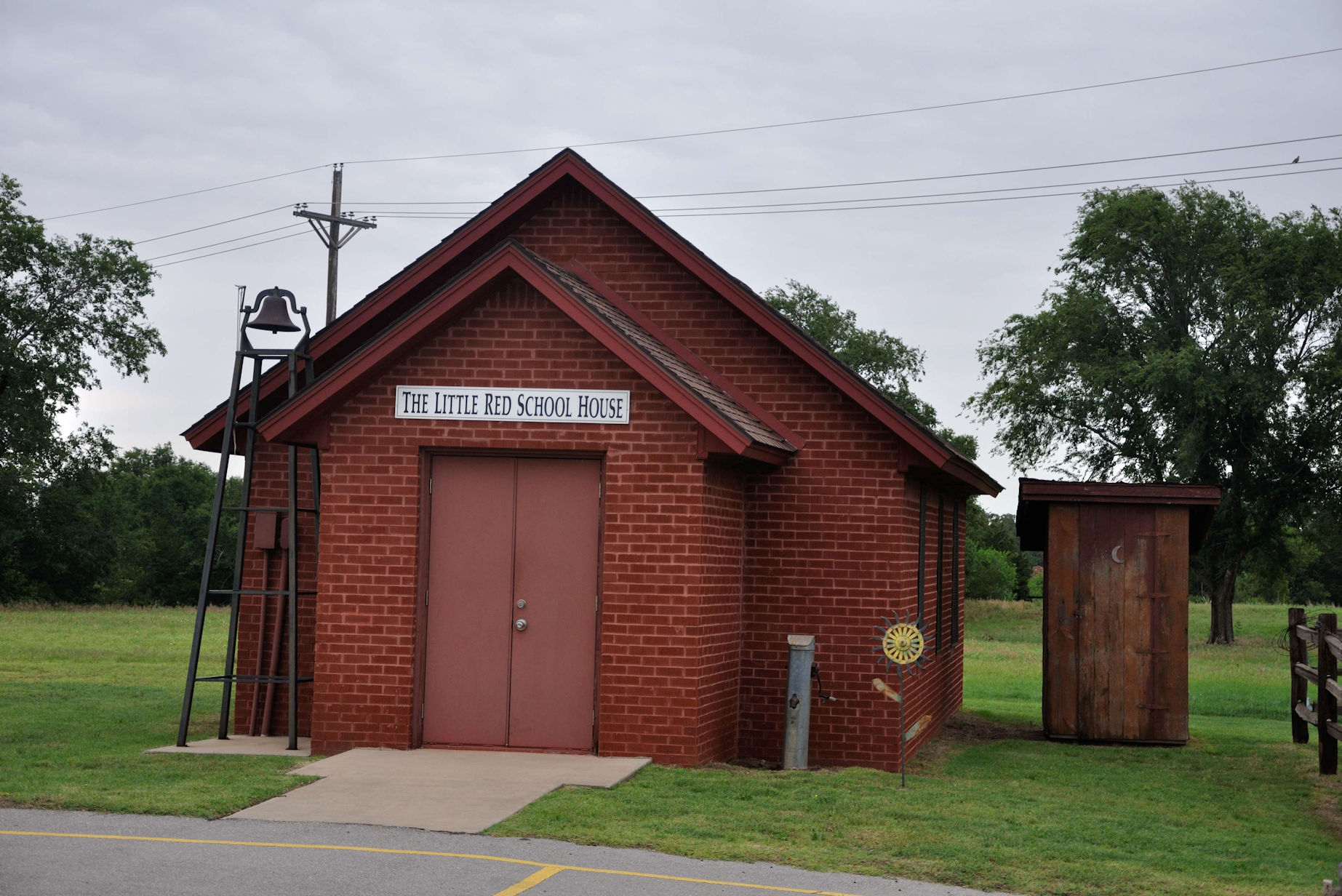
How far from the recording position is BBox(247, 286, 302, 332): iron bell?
508 inches

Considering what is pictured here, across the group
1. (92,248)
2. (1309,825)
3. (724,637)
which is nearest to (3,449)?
(92,248)

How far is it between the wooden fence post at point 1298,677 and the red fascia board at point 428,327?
786cm

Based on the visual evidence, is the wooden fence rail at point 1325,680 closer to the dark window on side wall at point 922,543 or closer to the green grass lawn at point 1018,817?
the green grass lawn at point 1018,817

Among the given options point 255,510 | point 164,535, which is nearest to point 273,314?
point 255,510

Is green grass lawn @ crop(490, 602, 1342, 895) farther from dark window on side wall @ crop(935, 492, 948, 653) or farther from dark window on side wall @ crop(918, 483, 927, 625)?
dark window on side wall @ crop(918, 483, 927, 625)

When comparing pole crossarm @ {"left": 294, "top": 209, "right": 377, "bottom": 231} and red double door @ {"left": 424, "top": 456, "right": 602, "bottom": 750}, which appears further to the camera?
pole crossarm @ {"left": 294, "top": 209, "right": 377, "bottom": 231}

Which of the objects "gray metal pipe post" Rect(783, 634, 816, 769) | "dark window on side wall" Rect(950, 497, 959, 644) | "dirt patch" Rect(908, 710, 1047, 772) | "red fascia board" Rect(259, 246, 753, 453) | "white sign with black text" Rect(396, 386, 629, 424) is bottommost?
"dirt patch" Rect(908, 710, 1047, 772)

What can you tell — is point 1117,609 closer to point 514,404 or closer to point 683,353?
point 683,353

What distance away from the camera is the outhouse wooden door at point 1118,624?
15.3 metres

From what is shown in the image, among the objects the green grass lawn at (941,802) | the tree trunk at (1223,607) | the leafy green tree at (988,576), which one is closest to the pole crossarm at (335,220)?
the green grass lawn at (941,802)

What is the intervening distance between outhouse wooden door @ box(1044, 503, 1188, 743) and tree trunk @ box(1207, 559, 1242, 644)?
31.8 m

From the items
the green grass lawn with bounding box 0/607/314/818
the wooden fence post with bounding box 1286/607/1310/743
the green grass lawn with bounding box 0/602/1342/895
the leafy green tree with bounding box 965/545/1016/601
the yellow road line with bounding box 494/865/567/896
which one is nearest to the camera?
the yellow road line with bounding box 494/865/567/896

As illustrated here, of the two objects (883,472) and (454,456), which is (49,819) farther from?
(883,472)

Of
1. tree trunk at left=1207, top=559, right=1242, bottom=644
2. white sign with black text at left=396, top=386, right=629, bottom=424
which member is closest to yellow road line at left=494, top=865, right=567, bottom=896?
white sign with black text at left=396, top=386, right=629, bottom=424
